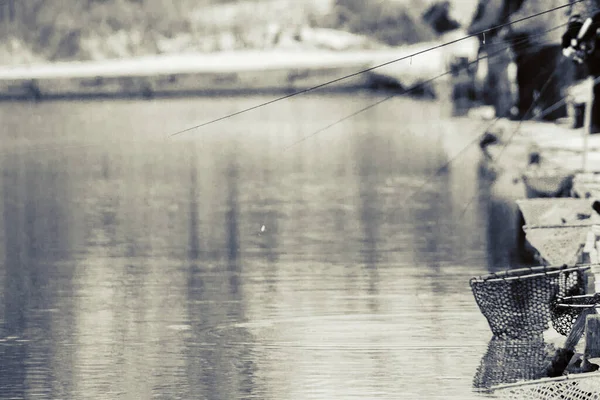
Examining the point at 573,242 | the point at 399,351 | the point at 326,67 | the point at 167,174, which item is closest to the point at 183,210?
the point at 167,174

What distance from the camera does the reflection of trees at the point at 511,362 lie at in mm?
8680

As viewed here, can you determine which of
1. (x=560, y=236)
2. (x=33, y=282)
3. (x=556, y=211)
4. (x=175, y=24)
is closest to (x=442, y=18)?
(x=175, y=24)

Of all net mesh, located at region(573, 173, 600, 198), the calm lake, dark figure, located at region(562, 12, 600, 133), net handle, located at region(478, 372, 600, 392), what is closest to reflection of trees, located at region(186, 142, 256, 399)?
the calm lake

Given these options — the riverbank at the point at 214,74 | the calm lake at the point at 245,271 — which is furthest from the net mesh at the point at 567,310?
the riverbank at the point at 214,74

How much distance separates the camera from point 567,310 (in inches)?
368

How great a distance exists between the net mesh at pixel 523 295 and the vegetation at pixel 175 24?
6201cm

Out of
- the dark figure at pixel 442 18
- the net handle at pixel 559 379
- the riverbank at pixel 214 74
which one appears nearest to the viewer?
the net handle at pixel 559 379

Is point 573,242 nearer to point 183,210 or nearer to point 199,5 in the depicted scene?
point 183,210

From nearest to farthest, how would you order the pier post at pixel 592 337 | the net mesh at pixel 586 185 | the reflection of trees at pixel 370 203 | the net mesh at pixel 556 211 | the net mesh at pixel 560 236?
the pier post at pixel 592 337 → the net mesh at pixel 560 236 → the net mesh at pixel 556 211 → the reflection of trees at pixel 370 203 → the net mesh at pixel 586 185

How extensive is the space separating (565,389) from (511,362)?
1.43 m

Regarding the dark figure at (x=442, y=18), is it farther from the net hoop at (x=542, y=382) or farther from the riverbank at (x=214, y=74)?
the net hoop at (x=542, y=382)

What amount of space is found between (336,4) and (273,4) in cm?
325

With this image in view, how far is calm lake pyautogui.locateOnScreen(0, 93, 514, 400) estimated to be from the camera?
8.94 meters

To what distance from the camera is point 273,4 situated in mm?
75438
